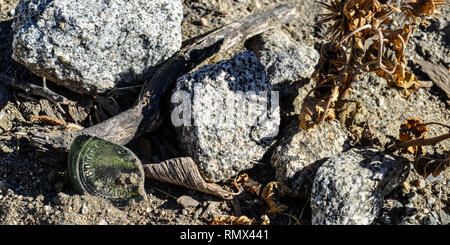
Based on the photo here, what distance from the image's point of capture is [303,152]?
338cm

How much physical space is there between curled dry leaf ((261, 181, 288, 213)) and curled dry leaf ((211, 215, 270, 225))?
104mm

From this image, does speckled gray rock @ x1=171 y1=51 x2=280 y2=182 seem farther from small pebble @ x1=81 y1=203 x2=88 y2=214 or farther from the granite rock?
small pebble @ x1=81 y1=203 x2=88 y2=214

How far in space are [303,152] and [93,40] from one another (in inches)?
64.5

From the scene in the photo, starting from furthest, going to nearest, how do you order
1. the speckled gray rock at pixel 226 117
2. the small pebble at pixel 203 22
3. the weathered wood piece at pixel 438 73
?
1. the small pebble at pixel 203 22
2. the weathered wood piece at pixel 438 73
3. the speckled gray rock at pixel 226 117

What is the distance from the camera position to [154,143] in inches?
143

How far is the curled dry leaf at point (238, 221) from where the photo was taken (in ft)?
10.3

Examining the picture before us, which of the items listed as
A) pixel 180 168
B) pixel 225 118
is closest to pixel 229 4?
pixel 225 118

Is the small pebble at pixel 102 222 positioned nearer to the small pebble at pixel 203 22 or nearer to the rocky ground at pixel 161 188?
the rocky ground at pixel 161 188

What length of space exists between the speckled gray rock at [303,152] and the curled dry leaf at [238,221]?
11.1 inches

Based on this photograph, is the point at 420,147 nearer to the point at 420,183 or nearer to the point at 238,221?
the point at 420,183

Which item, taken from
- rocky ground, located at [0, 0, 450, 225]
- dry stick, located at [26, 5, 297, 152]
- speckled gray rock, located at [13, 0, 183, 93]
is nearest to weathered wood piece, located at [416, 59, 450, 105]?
rocky ground, located at [0, 0, 450, 225]

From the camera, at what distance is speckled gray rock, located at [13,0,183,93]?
345 centimetres

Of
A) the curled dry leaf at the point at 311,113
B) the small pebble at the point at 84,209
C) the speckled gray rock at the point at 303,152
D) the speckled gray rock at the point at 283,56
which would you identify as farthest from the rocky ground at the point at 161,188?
the curled dry leaf at the point at 311,113

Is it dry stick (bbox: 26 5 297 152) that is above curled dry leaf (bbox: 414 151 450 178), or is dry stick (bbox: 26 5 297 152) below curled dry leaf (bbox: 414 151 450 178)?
above
